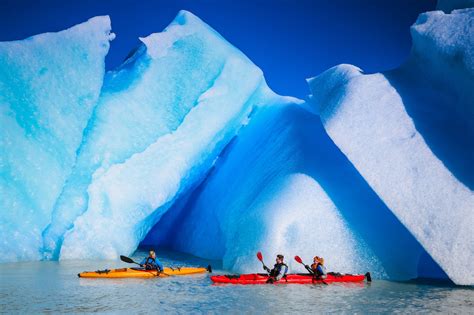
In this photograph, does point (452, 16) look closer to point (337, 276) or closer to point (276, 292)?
point (337, 276)

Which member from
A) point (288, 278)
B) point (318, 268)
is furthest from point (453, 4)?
point (288, 278)

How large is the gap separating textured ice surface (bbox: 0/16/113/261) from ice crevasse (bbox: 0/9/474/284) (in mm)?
28

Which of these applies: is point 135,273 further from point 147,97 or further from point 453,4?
point 453,4

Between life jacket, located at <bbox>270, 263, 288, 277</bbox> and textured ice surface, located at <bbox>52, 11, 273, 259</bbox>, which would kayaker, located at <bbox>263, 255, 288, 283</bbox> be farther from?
textured ice surface, located at <bbox>52, 11, 273, 259</bbox>

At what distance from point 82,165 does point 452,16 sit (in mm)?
7687

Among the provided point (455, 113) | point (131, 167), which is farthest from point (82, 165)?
point (455, 113)

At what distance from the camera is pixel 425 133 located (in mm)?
7816

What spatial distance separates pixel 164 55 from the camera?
12023mm

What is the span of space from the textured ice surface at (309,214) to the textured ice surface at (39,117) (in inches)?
142

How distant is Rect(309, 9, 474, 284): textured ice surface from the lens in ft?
22.0

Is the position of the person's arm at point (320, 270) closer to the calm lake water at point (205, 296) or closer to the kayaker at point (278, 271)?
the calm lake water at point (205, 296)

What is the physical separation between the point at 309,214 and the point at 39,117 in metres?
6.20

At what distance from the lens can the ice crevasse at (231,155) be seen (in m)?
7.54

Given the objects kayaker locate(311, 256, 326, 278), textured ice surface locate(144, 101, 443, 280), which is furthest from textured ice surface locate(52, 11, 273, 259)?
kayaker locate(311, 256, 326, 278)
